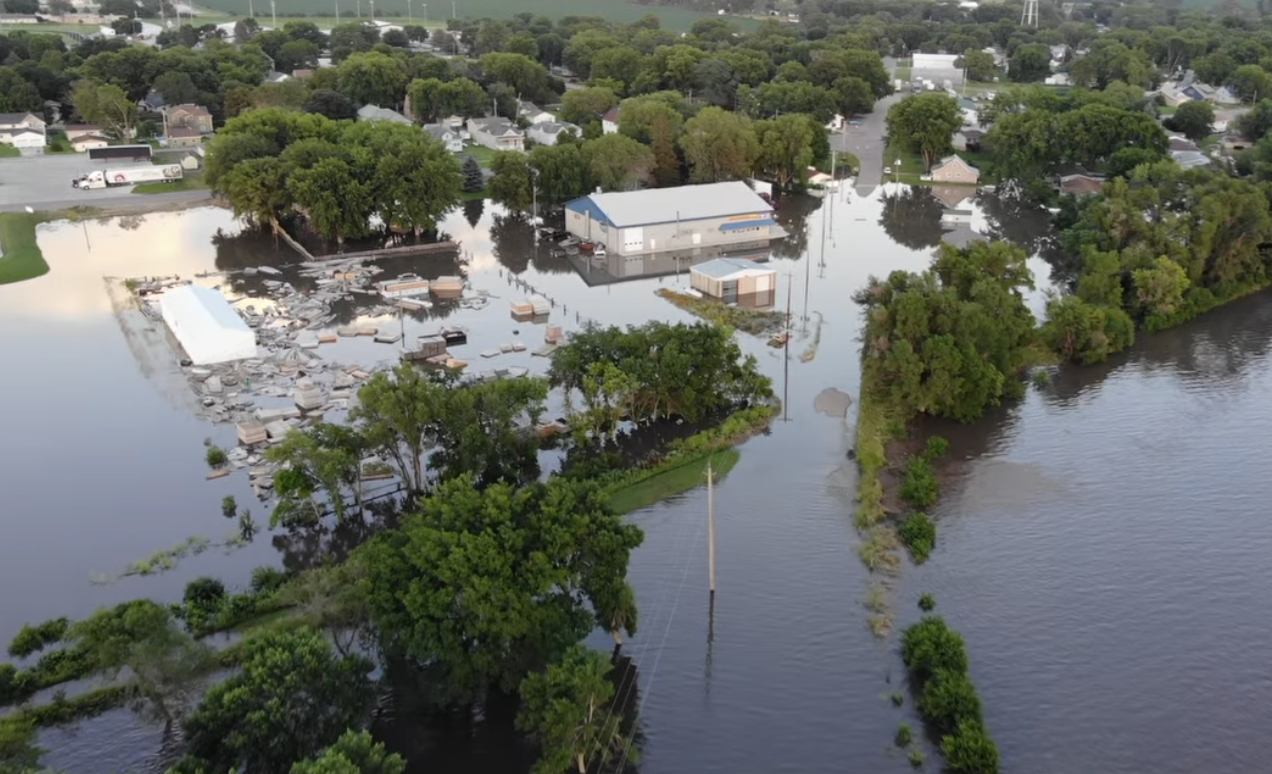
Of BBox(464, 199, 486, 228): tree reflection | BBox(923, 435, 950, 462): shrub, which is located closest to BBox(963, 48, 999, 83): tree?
BBox(464, 199, 486, 228): tree reflection

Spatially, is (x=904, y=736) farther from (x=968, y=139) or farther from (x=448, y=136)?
(x=968, y=139)

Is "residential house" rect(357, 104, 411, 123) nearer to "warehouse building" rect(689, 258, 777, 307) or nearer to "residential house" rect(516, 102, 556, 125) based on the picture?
"residential house" rect(516, 102, 556, 125)

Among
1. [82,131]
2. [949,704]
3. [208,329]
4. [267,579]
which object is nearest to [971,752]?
[949,704]

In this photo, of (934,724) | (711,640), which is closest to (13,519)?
(711,640)

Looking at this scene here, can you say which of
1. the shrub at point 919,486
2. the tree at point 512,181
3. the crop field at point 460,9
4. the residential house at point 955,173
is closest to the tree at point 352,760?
the shrub at point 919,486

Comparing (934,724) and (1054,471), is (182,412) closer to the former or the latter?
(934,724)

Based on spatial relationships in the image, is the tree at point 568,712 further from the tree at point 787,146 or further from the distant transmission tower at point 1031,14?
the distant transmission tower at point 1031,14
